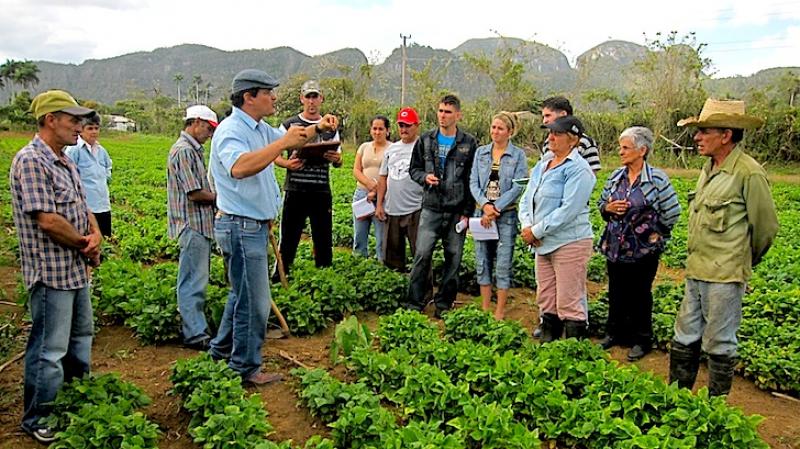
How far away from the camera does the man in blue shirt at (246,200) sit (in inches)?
163

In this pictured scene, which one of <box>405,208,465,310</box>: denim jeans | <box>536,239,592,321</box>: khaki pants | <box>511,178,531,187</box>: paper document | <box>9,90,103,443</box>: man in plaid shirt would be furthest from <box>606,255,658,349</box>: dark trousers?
<box>9,90,103,443</box>: man in plaid shirt

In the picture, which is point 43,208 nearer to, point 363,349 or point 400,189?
point 363,349

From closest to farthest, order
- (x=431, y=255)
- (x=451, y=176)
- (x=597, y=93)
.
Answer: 1. (x=451, y=176)
2. (x=431, y=255)
3. (x=597, y=93)

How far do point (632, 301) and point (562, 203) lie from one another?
1276 mm

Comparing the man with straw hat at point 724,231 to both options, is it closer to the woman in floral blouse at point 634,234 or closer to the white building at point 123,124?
the woman in floral blouse at point 634,234

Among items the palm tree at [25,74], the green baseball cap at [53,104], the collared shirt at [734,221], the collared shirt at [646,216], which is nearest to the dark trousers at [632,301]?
the collared shirt at [646,216]

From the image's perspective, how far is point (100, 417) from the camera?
3.51 metres

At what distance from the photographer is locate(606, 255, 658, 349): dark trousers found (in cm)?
562

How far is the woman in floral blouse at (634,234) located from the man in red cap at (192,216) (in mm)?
3521

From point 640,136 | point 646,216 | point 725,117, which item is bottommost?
point 646,216

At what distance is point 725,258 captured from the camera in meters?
4.09

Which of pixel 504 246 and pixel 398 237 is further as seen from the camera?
pixel 398 237

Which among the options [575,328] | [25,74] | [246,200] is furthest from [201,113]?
[25,74]

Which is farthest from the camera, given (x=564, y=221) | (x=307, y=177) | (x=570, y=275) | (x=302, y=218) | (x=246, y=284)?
(x=302, y=218)
